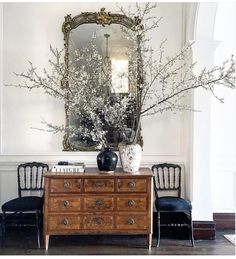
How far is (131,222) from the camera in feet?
11.6

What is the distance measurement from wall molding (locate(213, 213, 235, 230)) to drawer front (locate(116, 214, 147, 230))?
133cm

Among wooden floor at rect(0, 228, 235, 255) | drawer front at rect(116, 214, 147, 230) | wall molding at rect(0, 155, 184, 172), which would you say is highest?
wall molding at rect(0, 155, 184, 172)

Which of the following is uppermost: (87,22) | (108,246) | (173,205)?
(87,22)

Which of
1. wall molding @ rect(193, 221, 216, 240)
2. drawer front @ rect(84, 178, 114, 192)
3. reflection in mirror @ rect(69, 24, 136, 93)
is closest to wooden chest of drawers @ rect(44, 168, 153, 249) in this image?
drawer front @ rect(84, 178, 114, 192)

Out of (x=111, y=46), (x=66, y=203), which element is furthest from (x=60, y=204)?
→ (x=111, y=46)

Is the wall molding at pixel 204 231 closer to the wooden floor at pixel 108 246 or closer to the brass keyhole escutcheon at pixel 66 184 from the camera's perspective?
the wooden floor at pixel 108 246

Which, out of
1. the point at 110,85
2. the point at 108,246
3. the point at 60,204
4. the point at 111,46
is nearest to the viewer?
the point at 60,204

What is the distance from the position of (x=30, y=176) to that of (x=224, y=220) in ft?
8.54

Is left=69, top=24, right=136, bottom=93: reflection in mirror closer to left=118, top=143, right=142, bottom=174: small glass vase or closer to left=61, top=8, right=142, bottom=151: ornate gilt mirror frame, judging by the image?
left=61, top=8, right=142, bottom=151: ornate gilt mirror frame

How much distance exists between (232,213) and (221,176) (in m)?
0.51

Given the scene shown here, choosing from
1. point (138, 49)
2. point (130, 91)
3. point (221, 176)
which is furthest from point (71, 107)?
point (221, 176)

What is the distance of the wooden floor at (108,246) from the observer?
11.3ft

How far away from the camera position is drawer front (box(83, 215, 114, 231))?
353 cm

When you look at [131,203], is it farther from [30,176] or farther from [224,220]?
[224,220]
